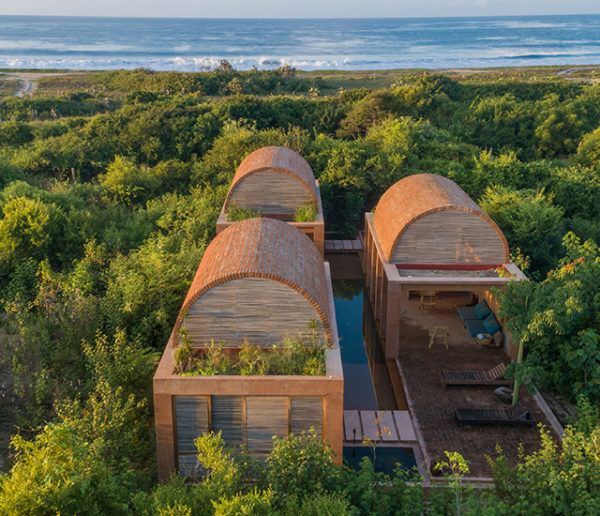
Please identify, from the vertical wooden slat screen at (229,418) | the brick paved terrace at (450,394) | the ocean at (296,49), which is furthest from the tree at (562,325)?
the ocean at (296,49)

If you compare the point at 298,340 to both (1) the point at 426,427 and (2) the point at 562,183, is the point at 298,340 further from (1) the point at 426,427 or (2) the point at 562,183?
(2) the point at 562,183

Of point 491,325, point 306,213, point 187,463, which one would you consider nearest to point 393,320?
point 491,325

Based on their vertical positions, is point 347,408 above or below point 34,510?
below

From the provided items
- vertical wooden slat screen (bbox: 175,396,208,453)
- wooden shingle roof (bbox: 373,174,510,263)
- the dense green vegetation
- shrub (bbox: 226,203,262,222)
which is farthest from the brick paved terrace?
shrub (bbox: 226,203,262,222)

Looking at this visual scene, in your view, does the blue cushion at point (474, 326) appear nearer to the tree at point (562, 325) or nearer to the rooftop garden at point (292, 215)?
the tree at point (562, 325)

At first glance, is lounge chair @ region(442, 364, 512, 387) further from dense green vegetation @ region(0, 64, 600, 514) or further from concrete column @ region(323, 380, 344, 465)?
A: concrete column @ region(323, 380, 344, 465)

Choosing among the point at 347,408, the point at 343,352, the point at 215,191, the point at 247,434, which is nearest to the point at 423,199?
the point at 343,352
